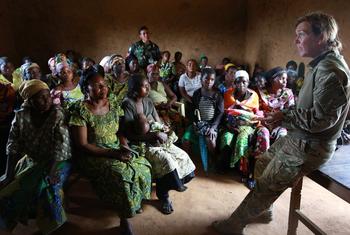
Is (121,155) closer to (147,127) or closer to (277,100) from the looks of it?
(147,127)

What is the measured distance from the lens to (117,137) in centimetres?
300

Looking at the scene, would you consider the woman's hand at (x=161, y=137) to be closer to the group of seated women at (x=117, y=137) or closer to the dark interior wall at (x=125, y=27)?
the group of seated women at (x=117, y=137)

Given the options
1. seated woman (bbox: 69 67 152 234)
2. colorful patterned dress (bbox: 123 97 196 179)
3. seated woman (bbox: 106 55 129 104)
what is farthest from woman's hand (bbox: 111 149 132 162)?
seated woman (bbox: 106 55 129 104)

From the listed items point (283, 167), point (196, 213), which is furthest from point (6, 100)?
point (283, 167)

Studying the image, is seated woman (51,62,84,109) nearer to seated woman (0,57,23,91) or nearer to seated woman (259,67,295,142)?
seated woman (0,57,23,91)

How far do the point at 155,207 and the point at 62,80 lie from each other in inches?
78.3

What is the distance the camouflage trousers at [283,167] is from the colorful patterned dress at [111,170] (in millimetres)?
887

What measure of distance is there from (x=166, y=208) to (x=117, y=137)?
88cm

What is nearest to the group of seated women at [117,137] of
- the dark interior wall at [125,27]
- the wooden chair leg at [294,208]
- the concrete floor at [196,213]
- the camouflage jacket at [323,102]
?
the concrete floor at [196,213]

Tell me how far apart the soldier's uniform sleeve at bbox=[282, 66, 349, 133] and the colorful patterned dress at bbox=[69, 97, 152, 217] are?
4.72 ft

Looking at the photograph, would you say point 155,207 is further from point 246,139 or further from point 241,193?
point 246,139

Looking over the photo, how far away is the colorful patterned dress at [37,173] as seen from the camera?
2.42 m

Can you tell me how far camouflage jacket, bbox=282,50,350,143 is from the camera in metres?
1.85

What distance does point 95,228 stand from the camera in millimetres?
2830
